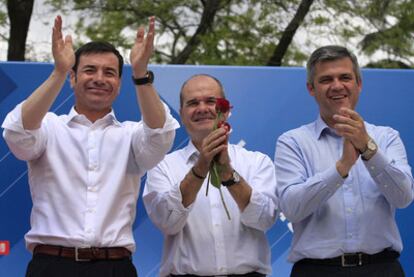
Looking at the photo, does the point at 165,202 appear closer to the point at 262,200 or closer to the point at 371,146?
the point at 262,200

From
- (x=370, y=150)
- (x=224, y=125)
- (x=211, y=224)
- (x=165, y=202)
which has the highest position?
(x=224, y=125)

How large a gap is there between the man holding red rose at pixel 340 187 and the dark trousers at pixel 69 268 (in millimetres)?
832

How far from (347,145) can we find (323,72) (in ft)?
1.49

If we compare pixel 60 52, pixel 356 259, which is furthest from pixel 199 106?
pixel 356 259

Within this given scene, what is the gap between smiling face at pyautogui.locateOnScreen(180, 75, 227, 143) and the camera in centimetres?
352

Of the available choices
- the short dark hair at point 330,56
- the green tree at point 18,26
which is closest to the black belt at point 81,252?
the short dark hair at point 330,56

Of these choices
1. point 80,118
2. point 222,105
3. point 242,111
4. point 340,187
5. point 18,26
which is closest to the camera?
point 222,105

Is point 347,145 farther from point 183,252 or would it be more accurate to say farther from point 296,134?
point 183,252

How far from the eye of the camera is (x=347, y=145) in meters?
2.98

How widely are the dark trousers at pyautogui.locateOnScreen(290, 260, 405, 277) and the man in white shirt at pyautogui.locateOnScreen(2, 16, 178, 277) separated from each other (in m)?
0.81

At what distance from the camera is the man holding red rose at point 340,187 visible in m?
3.02

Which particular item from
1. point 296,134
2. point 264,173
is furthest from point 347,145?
point 264,173

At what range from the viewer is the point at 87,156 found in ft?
10.6

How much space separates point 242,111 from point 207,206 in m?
1.01
